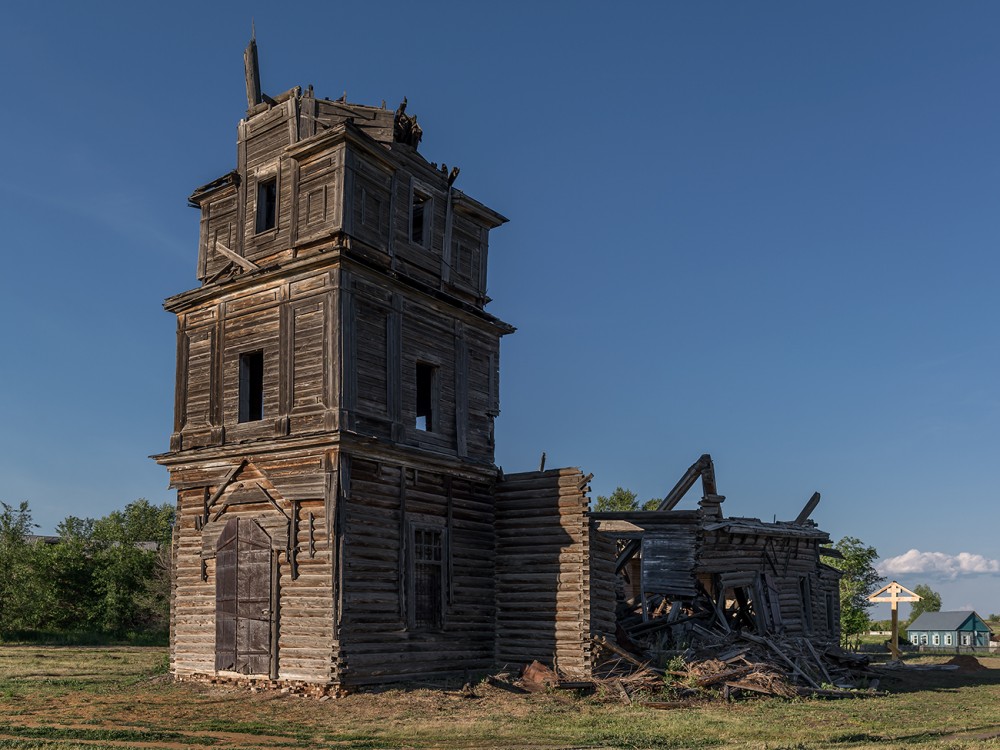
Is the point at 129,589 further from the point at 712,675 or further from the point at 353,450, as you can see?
the point at 712,675

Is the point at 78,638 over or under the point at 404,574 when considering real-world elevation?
under

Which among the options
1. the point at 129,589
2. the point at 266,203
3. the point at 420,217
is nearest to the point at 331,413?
the point at 266,203

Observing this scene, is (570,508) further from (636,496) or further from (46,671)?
(636,496)

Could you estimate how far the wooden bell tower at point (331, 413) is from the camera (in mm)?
20609

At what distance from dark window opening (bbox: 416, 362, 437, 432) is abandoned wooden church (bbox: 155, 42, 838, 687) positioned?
10cm

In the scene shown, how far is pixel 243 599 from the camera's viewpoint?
70.5ft

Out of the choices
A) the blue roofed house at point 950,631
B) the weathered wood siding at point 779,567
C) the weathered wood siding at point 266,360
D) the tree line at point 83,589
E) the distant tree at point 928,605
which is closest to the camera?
the weathered wood siding at point 266,360

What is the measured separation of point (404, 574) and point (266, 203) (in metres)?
10.4

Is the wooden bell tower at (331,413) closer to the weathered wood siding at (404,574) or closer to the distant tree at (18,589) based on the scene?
the weathered wood siding at (404,574)

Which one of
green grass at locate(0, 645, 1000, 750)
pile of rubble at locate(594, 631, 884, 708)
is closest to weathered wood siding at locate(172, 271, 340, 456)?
green grass at locate(0, 645, 1000, 750)

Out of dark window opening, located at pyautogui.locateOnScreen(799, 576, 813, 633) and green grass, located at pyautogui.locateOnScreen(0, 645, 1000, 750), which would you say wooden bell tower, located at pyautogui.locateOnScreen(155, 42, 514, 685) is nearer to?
green grass, located at pyautogui.locateOnScreen(0, 645, 1000, 750)

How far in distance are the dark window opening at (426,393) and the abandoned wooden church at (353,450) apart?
0.32ft

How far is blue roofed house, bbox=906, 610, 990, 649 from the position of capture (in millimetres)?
68588

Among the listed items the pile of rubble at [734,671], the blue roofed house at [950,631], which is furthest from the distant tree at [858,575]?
the pile of rubble at [734,671]
